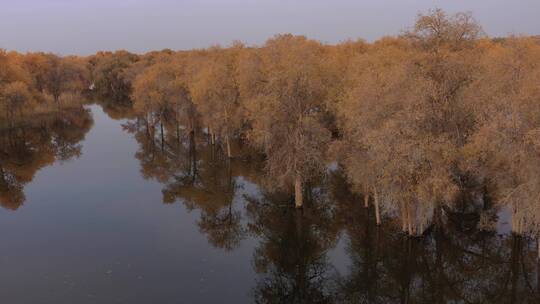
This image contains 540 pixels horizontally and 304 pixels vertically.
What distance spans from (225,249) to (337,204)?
12.0m

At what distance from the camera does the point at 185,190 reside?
44969 mm

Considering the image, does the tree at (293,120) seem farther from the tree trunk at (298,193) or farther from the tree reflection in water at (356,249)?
the tree reflection in water at (356,249)

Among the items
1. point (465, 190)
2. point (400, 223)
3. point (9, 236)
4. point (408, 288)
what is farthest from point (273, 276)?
point (9, 236)

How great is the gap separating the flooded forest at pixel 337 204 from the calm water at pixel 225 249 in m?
0.14

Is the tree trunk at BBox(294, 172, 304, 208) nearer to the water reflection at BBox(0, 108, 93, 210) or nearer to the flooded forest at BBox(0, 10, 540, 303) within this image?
the flooded forest at BBox(0, 10, 540, 303)

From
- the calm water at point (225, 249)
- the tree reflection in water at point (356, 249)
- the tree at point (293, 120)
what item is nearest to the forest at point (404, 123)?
the tree at point (293, 120)

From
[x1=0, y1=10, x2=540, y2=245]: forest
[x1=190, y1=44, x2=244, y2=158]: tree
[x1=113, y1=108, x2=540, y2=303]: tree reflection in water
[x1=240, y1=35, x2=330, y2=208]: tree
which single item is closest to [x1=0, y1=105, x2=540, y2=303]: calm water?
[x1=113, y1=108, x2=540, y2=303]: tree reflection in water

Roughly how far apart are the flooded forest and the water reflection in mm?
1487

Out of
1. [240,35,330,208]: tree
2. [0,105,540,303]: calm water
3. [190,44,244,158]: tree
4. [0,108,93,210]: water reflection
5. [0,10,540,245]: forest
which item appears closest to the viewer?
[0,105,540,303]: calm water

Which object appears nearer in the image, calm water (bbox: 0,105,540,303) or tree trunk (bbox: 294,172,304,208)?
calm water (bbox: 0,105,540,303)

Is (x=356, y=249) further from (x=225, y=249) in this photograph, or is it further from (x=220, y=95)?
(x=220, y=95)

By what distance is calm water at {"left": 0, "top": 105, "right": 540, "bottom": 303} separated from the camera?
84.6 ft

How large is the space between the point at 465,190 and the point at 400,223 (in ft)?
21.4

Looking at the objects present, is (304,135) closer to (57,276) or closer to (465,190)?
(465,190)
